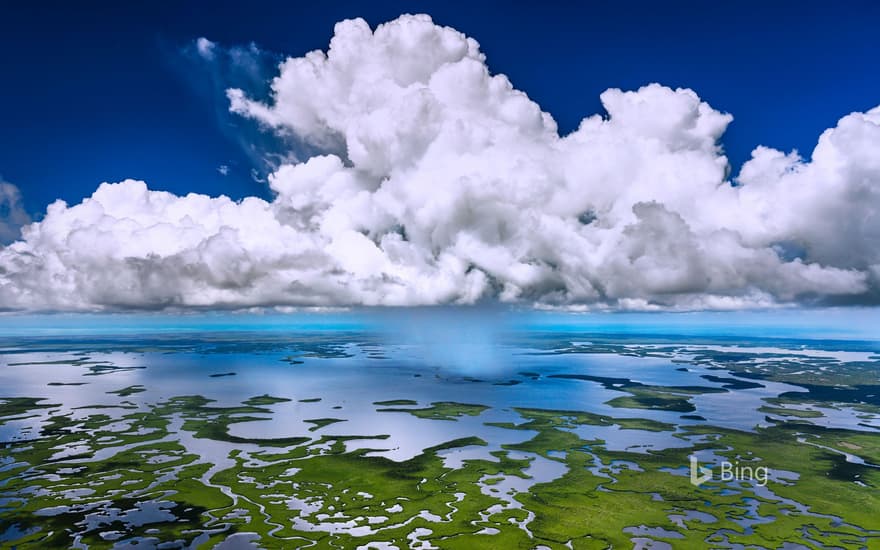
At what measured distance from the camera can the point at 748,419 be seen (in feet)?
413

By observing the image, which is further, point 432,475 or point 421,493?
point 432,475

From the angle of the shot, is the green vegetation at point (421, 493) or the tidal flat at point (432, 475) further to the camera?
the tidal flat at point (432, 475)

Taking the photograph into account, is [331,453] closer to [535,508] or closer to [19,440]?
[535,508]

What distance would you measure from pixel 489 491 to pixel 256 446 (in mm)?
47092

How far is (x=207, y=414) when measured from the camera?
130875 mm

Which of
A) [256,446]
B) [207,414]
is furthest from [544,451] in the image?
[207,414]

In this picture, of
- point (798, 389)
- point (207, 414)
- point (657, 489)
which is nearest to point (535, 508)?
point (657, 489)

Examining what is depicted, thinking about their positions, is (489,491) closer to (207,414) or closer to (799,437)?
(799,437)

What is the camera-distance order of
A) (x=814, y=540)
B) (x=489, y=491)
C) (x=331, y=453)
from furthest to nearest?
(x=331, y=453) → (x=489, y=491) → (x=814, y=540)

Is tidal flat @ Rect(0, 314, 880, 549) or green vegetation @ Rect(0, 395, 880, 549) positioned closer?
green vegetation @ Rect(0, 395, 880, 549)

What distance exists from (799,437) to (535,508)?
2853 inches

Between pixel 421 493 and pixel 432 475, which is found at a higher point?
pixel 421 493

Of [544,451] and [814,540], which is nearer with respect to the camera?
[814,540]

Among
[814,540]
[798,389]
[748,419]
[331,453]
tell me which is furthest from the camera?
[798,389]
